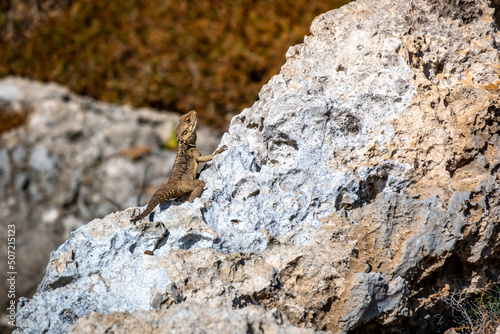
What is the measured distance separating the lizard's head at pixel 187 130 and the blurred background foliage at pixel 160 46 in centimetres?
583

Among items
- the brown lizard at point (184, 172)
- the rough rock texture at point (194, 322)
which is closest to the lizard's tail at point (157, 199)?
the brown lizard at point (184, 172)

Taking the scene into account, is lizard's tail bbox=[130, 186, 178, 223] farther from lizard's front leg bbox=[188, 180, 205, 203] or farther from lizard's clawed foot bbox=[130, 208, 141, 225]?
lizard's front leg bbox=[188, 180, 205, 203]

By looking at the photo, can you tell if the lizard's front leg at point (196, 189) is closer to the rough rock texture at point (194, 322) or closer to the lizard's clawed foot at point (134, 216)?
the lizard's clawed foot at point (134, 216)

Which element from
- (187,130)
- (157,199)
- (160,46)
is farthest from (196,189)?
(160,46)

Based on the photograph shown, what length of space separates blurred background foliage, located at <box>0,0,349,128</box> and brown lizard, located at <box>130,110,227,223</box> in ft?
19.6

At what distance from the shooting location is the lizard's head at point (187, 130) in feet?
19.6

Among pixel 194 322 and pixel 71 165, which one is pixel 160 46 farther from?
pixel 194 322

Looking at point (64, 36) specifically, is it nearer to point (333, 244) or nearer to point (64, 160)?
point (64, 160)

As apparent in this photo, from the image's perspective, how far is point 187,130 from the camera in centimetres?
604

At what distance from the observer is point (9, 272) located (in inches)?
444

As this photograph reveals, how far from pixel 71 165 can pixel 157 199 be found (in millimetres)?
8382

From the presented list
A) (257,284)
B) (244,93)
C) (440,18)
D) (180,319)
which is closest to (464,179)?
(440,18)

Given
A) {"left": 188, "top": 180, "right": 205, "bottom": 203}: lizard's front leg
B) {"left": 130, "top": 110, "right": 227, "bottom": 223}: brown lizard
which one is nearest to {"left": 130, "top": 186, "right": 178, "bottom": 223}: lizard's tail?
{"left": 130, "top": 110, "right": 227, "bottom": 223}: brown lizard

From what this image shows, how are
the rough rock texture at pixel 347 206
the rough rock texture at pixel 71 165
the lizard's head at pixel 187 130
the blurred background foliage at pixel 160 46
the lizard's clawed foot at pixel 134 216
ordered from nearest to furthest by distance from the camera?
the rough rock texture at pixel 347 206 → the lizard's clawed foot at pixel 134 216 → the lizard's head at pixel 187 130 → the rough rock texture at pixel 71 165 → the blurred background foliage at pixel 160 46
